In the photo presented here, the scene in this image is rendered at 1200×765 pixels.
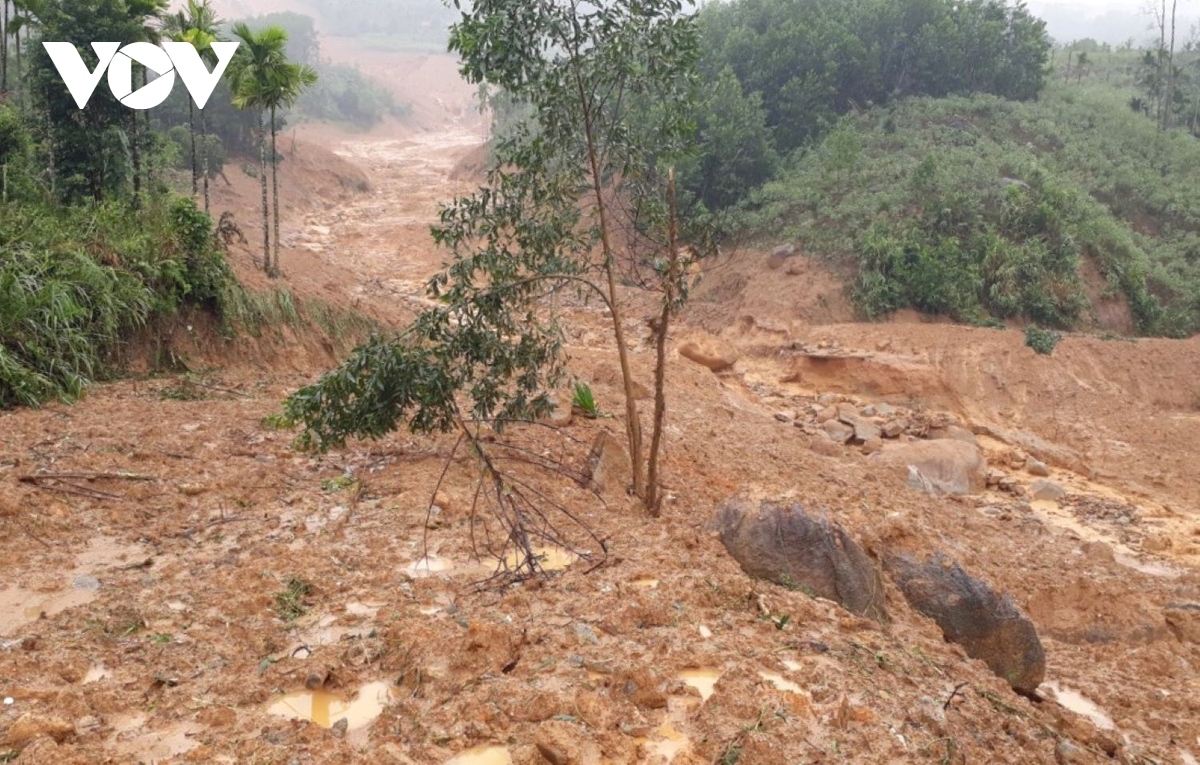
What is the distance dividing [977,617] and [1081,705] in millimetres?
814

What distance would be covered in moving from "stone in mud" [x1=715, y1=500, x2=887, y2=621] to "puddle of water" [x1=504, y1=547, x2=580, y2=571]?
3.28 ft

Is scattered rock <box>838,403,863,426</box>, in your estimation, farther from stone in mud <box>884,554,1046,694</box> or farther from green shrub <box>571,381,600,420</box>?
stone in mud <box>884,554,1046,694</box>

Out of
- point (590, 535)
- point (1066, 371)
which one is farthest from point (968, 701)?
point (1066, 371)

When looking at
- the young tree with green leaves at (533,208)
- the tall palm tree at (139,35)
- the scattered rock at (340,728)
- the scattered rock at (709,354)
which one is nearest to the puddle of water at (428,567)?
the young tree with green leaves at (533,208)

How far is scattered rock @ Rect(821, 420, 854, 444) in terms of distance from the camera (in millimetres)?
11523

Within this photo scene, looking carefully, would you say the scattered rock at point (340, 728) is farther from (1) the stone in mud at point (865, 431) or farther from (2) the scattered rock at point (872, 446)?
(1) the stone in mud at point (865, 431)

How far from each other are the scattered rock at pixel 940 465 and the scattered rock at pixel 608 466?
420 centimetres

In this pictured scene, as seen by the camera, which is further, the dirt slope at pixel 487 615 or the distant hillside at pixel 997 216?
the distant hillside at pixel 997 216

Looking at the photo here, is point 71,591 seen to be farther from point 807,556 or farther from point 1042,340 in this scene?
point 1042,340

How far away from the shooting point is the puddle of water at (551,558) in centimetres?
515

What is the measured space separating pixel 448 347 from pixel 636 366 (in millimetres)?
7005

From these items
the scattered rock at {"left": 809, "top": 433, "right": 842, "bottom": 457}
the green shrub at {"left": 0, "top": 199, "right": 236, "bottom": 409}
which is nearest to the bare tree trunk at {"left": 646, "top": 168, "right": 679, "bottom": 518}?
the scattered rock at {"left": 809, "top": 433, "right": 842, "bottom": 457}

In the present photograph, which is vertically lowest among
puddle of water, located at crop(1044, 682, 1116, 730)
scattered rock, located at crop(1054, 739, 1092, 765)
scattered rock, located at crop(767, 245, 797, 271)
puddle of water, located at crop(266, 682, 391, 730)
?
puddle of water, located at crop(1044, 682, 1116, 730)

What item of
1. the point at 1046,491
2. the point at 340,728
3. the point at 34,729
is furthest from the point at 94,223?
the point at 1046,491
